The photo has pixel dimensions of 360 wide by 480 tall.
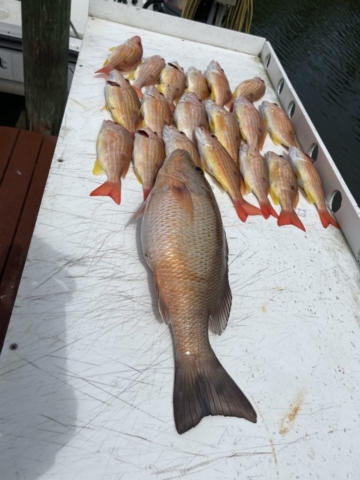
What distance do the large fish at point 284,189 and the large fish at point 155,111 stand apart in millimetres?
811

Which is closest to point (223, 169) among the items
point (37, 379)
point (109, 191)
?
point (109, 191)

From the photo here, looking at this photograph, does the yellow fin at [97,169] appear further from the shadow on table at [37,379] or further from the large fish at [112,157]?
the shadow on table at [37,379]

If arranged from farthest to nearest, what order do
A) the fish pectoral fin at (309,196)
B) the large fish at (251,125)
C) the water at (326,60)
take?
the water at (326,60)
the large fish at (251,125)
the fish pectoral fin at (309,196)

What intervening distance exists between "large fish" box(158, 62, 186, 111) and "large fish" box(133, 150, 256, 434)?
3.95 feet

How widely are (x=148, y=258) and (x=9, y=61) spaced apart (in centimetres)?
369

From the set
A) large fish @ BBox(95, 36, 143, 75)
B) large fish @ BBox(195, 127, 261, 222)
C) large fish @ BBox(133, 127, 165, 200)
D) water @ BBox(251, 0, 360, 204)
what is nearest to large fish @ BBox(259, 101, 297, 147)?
large fish @ BBox(195, 127, 261, 222)

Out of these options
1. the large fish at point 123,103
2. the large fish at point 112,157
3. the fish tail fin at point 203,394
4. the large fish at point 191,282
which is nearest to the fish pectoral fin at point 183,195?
the large fish at point 191,282

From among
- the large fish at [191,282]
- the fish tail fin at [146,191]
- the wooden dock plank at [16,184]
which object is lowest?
the wooden dock plank at [16,184]

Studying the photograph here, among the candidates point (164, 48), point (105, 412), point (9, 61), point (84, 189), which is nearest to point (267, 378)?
point (105, 412)

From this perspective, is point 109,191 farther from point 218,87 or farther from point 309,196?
point 218,87

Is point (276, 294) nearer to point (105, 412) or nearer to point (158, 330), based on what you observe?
point (158, 330)

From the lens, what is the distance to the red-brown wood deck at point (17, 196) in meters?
2.29

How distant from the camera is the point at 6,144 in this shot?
315cm

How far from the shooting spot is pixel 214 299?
186 centimetres
